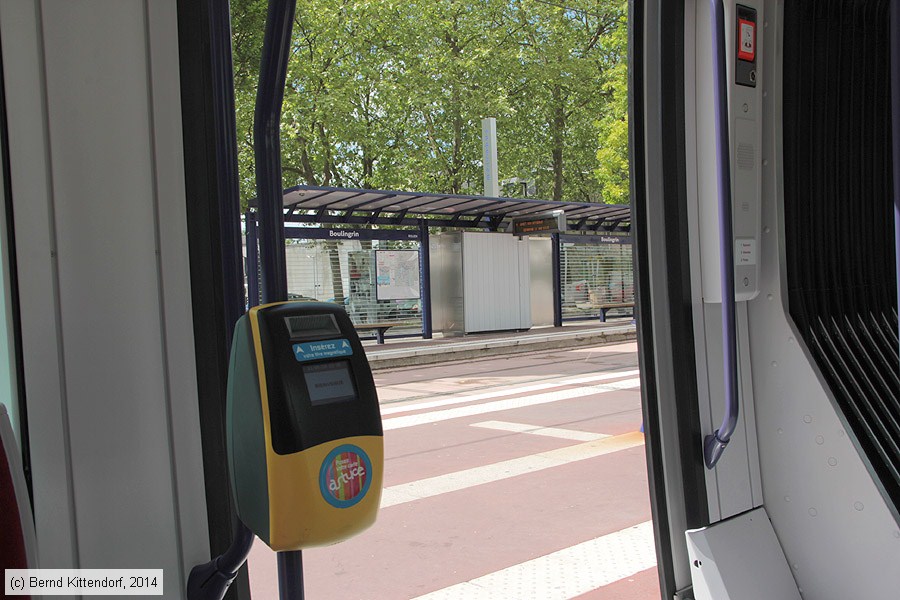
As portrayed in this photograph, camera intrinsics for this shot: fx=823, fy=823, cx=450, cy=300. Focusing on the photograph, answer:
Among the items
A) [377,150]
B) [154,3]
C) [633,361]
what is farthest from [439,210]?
[154,3]

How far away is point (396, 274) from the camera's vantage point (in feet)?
58.1

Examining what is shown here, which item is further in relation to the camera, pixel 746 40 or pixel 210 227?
pixel 746 40

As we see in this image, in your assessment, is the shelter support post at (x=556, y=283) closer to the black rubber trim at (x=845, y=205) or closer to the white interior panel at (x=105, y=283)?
the black rubber trim at (x=845, y=205)

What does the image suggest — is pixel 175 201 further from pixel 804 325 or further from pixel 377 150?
pixel 377 150

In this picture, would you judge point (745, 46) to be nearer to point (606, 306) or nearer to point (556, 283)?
point (556, 283)

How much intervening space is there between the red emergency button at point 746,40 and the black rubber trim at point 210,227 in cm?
187

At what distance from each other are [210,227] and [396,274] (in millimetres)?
16140

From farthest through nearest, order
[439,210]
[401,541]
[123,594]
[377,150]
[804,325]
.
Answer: [377,150], [439,210], [401,541], [804,325], [123,594]

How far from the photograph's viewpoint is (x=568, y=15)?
2850cm

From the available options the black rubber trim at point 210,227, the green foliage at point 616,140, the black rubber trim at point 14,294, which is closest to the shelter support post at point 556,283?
the green foliage at point 616,140

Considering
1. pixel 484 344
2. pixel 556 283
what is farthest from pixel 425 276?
pixel 556 283

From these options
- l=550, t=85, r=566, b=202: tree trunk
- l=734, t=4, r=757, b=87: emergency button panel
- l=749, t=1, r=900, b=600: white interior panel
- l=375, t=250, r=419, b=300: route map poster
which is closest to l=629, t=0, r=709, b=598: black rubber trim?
l=734, t=4, r=757, b=87: emergency button panel

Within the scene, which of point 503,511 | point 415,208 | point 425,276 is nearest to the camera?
point 503,511

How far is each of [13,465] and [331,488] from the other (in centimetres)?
51
